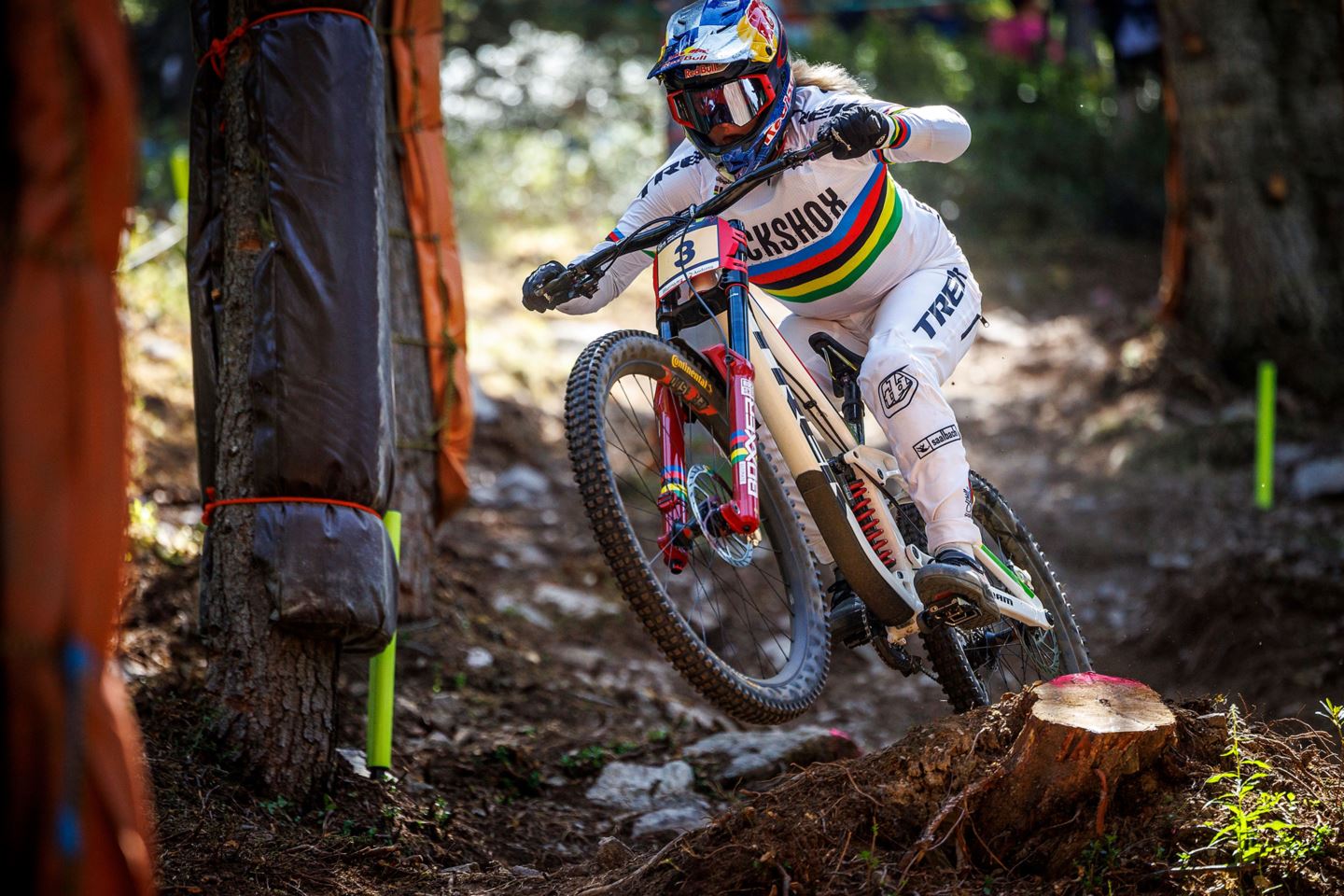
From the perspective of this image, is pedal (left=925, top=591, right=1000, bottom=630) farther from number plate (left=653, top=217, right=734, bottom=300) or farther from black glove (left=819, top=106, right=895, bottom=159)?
black glove (left=819, top=106, right=895, bottom=159)

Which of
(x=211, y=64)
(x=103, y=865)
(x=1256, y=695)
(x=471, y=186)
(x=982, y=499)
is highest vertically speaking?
(x=471, y=186)

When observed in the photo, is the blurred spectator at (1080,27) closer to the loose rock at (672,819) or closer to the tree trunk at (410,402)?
the tree trunk at (410,402)

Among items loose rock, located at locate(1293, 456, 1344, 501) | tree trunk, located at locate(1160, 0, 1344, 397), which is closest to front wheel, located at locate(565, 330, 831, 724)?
loose rock, located at locate(1293, 456, 1344, 501)

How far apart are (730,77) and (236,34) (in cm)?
159

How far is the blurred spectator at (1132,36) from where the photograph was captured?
14.8 m

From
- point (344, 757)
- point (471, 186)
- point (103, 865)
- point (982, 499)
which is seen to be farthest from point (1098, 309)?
point (103, 865)

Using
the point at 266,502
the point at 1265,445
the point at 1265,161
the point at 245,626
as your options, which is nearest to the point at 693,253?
the point at 266,502

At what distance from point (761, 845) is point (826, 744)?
202cm

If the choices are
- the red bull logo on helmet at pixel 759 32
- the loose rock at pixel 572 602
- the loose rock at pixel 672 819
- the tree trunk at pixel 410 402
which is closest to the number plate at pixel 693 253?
the red bull logo on helmet at pixel 759 32

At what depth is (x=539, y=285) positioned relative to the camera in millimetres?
4012

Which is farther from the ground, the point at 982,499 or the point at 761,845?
the point at 982,499

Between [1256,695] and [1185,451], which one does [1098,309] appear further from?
[1256,695]

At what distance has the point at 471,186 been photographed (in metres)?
14.1

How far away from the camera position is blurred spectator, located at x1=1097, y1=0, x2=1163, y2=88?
14.8m
